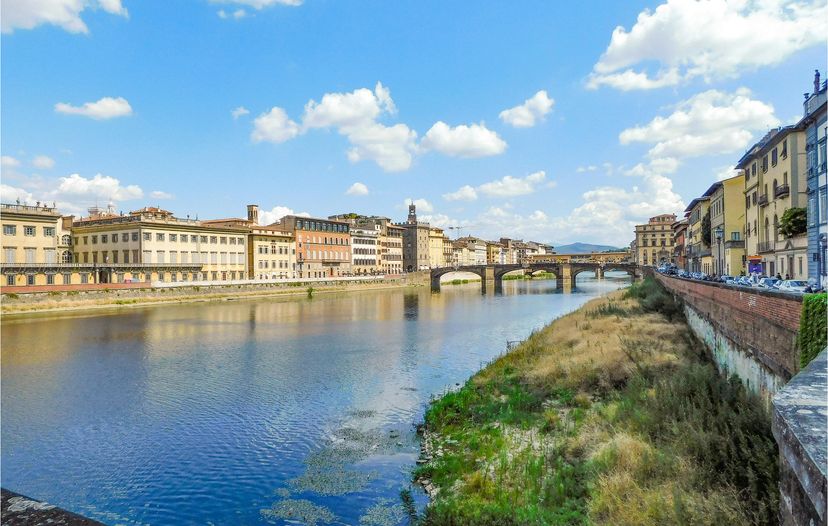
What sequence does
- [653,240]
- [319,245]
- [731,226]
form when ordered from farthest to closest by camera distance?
[653,240], [319,245], [731,226]

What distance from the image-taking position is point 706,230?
60.1m

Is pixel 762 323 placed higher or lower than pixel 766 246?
lower

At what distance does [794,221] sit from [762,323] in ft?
84.4

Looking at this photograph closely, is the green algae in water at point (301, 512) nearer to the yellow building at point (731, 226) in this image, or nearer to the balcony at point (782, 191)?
the balcony at point (782, 191)

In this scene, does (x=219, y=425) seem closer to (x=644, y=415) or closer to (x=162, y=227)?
(x=644, y=415)

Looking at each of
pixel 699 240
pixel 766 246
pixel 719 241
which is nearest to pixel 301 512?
pixel 766 246

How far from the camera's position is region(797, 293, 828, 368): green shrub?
8.09 metres

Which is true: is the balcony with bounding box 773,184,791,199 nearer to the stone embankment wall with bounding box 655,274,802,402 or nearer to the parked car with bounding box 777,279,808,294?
the parked car with bounding box 777,279,808,294

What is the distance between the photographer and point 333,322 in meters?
45.2

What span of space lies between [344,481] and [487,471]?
3.51 metres

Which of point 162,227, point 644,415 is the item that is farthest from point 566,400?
point 162,227

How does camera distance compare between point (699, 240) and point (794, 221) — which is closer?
point (794, 221)

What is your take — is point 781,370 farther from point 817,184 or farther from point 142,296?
point 142,296

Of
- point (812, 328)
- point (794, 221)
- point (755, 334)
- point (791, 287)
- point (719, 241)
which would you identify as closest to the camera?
point (812, 328)
